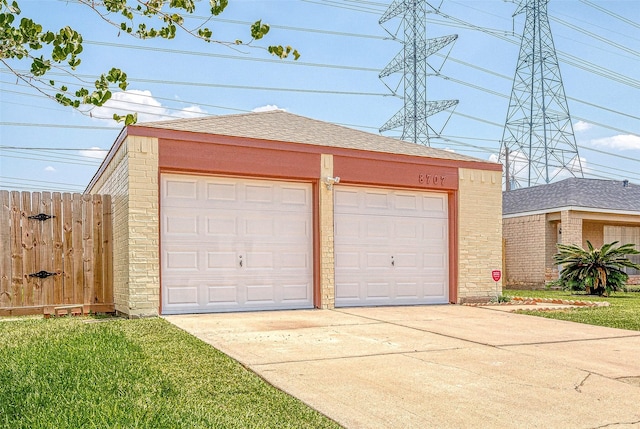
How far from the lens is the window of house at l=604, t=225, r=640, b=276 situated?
2058 cm

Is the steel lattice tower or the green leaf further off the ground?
the steel lattice tower

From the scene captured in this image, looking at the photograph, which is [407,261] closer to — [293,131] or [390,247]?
[390,247]

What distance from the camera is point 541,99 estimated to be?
114 ft

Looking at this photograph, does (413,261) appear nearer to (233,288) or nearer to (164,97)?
(233,288)

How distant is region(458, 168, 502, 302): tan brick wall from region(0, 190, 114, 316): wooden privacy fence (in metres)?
6.92

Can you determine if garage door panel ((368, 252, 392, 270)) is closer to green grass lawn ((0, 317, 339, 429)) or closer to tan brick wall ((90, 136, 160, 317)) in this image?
tan brick wall ((90, 136, 160, 317))

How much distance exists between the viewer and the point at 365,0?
33.1 metres

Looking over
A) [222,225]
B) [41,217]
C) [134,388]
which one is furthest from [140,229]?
[134,388]

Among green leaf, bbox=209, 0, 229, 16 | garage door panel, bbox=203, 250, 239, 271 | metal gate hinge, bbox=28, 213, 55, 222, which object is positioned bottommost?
garage door panel, bbox=203, 250, 239, 271

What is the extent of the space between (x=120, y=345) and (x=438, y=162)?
7.70 meters

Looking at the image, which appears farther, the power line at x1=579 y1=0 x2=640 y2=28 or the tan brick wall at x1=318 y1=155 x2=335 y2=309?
the power line at x1=579 y1=0 x2=640 y2=28

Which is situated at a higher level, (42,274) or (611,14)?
(611,14)

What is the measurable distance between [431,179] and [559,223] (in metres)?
9.78


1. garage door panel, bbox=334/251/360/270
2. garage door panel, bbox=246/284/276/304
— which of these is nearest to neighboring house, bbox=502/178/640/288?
garage door panel, bbox=334/251/360/270
